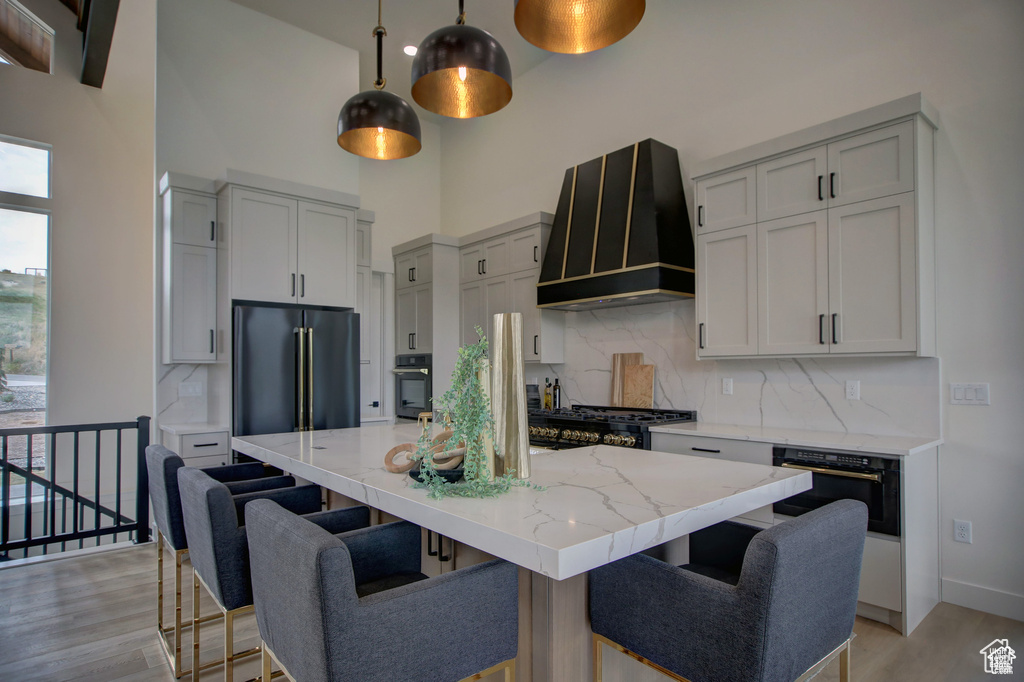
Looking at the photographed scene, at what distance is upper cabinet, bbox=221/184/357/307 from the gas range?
1.82m

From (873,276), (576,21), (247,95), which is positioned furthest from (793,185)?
(247,95)

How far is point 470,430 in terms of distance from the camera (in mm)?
1459

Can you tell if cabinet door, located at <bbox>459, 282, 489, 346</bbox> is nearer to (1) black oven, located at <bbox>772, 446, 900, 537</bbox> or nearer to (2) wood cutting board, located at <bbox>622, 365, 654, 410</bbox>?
(2) wood cutting board, located at <bbox>622, 365, 654, 410</bbox>

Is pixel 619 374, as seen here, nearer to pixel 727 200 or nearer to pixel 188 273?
pixel 727 200

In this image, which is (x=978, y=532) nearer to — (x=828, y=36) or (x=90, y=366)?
(x=828, y=36)

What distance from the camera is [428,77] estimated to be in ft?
7.13

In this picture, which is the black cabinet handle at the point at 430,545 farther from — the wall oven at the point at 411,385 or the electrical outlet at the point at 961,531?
the wall oven at the point at 411,385

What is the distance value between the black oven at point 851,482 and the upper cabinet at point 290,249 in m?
3.34

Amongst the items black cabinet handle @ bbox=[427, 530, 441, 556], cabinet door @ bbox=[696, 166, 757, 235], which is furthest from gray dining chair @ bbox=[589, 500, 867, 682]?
cabinet door @ bbox=[696, 166, 757, 235]

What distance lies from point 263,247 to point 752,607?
3.94m

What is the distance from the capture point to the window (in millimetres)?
5070

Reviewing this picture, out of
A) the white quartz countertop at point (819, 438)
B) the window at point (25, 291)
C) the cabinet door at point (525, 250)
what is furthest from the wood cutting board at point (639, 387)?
the window at point (25, 291)

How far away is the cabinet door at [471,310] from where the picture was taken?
205 inches

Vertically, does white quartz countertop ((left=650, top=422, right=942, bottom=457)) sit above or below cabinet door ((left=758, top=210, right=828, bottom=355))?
below
